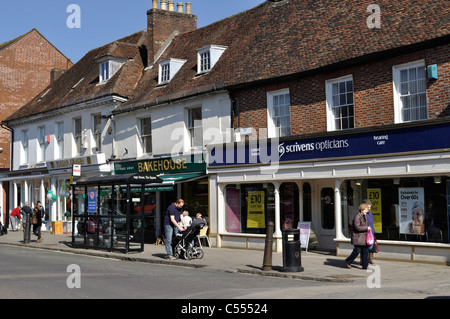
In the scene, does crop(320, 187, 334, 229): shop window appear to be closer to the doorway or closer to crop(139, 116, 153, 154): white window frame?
the doorway

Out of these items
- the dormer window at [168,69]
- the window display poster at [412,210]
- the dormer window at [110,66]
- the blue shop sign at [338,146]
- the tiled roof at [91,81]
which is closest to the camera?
the blue shop sign at [338,146]

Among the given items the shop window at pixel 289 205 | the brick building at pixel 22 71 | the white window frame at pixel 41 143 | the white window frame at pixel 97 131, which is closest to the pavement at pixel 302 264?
the shop window at pixel 289 205

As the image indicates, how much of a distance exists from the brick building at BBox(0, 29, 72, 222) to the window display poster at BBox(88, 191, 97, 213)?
19873 mm

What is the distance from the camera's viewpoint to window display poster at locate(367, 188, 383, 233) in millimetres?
16080

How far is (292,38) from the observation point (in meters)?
20.1

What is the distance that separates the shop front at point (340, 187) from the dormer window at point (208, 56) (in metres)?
4.26

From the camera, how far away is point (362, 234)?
13.7m

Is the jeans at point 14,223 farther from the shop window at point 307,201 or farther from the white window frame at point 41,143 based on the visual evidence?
the shop window at point 307,201

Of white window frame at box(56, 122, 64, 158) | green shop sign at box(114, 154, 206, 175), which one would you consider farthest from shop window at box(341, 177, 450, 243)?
white window frame at box(56, 122, 64, 158)

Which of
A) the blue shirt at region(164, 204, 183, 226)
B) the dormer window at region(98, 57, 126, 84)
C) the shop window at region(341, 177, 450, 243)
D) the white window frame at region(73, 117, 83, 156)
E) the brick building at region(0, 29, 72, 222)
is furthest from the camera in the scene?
the brick building at region(0, 29, 72, 222)

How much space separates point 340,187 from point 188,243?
16.4 feet

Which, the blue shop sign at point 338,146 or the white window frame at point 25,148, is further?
the white window frame at point 25,148

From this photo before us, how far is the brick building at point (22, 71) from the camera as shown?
3841 centimetres

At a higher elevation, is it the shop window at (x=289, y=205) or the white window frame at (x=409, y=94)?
the white window frame at (x=409, y=94)
